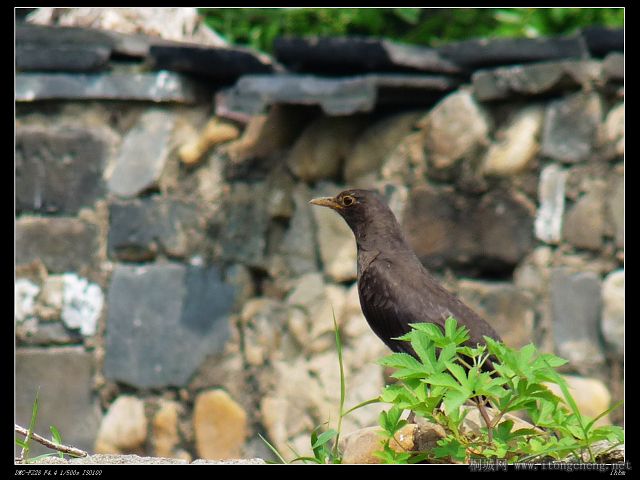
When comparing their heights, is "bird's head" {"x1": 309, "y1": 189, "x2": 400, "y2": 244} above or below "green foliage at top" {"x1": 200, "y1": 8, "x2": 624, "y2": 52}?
below

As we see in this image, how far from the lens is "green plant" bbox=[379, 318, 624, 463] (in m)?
2.57

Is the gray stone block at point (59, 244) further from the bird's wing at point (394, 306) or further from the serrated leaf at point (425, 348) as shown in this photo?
the serrated leaf at point (425, 348)

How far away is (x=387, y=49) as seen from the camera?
4.88m

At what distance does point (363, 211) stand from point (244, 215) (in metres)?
1.01

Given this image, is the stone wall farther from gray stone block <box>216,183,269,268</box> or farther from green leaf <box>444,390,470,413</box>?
green leaf <box>444,390,470,413</box>

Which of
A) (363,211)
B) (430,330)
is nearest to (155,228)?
(363,211)

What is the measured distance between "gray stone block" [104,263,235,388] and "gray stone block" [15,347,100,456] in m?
0.18

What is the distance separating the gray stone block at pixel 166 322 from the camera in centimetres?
547

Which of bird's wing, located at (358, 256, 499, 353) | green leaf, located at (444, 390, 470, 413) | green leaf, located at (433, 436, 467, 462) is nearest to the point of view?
green leaf, located at (444, 390, 470, 413)

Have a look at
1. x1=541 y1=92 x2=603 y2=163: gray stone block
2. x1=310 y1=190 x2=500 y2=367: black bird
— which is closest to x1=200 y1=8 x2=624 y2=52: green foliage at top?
x1=541 y1=92 x2=603 y2=163: gray stone block

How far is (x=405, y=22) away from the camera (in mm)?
6484

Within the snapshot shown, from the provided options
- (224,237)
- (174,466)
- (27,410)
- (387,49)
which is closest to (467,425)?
(174,466)

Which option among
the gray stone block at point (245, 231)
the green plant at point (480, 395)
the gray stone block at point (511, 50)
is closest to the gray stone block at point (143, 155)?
the gray stone block at point (245, 231)

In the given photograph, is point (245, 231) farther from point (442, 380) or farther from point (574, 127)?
point (442, 380)
